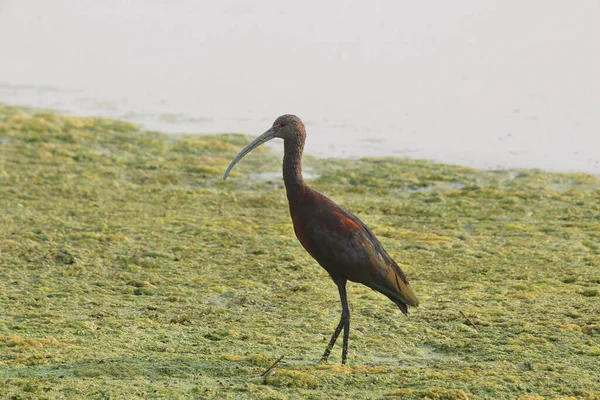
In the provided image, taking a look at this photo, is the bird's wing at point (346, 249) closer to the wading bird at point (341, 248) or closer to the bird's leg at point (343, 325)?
the wading bird at point (341, 248)

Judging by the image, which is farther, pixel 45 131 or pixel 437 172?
pixel 45 131

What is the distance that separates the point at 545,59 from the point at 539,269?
15827mm

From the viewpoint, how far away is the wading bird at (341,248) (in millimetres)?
6441

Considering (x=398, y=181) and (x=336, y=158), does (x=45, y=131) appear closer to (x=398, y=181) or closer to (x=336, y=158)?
(x=336, y=158)

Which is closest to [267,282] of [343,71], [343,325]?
[343,325]

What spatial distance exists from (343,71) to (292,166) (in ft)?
56.5

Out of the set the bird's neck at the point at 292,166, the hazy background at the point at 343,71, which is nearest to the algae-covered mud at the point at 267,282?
the bird's neck at the point at 292,166

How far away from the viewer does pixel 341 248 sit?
6.43 metres

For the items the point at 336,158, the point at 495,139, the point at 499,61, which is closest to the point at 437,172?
the point at 336,158

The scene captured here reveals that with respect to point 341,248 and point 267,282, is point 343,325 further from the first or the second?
point 267,282

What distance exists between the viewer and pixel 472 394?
575 cm

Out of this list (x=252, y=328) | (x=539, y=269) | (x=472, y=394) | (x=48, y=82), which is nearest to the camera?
(x=472, y=394)

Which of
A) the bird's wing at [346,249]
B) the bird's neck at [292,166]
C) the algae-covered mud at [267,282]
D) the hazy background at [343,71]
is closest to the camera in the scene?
the algae-covered mud at [267,282]

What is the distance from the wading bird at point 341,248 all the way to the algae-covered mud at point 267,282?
1.61ft
